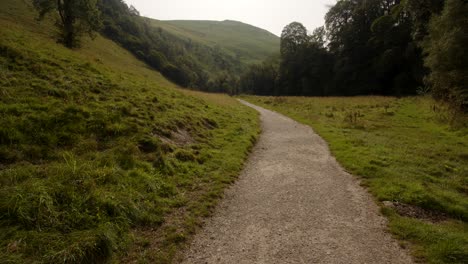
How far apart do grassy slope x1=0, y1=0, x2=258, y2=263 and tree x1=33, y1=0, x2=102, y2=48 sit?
16.9 m

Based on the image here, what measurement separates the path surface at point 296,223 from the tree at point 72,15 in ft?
102

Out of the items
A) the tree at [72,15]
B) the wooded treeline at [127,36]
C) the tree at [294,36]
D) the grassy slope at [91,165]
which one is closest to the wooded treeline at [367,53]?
the tree at [294,36]

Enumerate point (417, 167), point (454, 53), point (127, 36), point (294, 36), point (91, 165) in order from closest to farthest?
point (91, 165) < point (417, 167) < point (454, 53) < point (294, 36) < point (127, 36)

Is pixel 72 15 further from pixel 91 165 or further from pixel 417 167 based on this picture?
A: pixel 417 167

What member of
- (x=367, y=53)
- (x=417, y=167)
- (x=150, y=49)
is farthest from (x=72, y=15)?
(x=150, y=49)

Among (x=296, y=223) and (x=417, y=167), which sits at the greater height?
(x=417, y=167)

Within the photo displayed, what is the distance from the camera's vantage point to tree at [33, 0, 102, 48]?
A: 95.1ft

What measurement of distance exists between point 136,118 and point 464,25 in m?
25.5

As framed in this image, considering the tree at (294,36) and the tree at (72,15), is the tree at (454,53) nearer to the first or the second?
the tree at (72,15)

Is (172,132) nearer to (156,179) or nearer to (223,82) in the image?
(156,179)

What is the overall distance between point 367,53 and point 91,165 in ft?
215

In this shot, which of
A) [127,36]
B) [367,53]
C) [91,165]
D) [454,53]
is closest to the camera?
[91,165]

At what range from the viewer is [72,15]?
98.1 ft

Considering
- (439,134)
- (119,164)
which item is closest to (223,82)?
(439,134)
